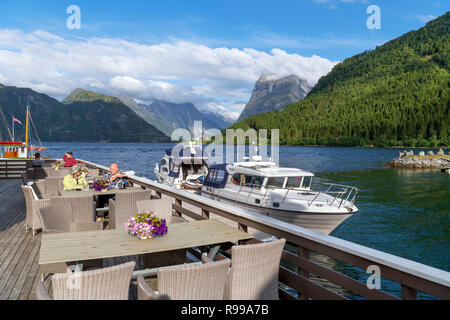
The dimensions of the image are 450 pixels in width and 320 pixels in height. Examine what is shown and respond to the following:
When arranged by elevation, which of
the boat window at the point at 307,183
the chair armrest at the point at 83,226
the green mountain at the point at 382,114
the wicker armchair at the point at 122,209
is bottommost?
the boat window at the point at 307,183

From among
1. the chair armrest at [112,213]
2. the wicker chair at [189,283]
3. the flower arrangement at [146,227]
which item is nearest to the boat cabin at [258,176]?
the chair armrest at [112,213]

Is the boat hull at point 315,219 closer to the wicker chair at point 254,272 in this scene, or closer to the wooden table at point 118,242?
the wooden table at point 118,242

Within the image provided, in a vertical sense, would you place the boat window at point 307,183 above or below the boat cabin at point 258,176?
below

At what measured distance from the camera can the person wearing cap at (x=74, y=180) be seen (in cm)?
778

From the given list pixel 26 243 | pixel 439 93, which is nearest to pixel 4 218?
pixel 26 243

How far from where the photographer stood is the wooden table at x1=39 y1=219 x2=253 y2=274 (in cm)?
329

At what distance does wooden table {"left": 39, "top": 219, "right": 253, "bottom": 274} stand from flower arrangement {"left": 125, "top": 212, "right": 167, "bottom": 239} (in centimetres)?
7

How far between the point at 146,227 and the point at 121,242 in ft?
1.03

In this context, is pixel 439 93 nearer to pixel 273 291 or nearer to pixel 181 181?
pixel 181 181

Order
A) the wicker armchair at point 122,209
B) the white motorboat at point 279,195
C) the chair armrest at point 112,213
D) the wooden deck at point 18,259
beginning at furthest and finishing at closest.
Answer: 1. the white motorboat at point 279,195
2. the chair armrest at point 112,213
3. the wicker armchair at point 122,209
4. the wooden deck at point 18,259

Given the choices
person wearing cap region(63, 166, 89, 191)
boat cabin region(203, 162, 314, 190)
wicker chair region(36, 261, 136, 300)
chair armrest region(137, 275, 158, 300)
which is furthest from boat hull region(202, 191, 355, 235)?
wicker chair region(36, 261, 136, 300)

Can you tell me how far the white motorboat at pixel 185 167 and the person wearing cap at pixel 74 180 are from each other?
999 centimetres

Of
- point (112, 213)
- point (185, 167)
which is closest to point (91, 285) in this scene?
point (112, 213)
